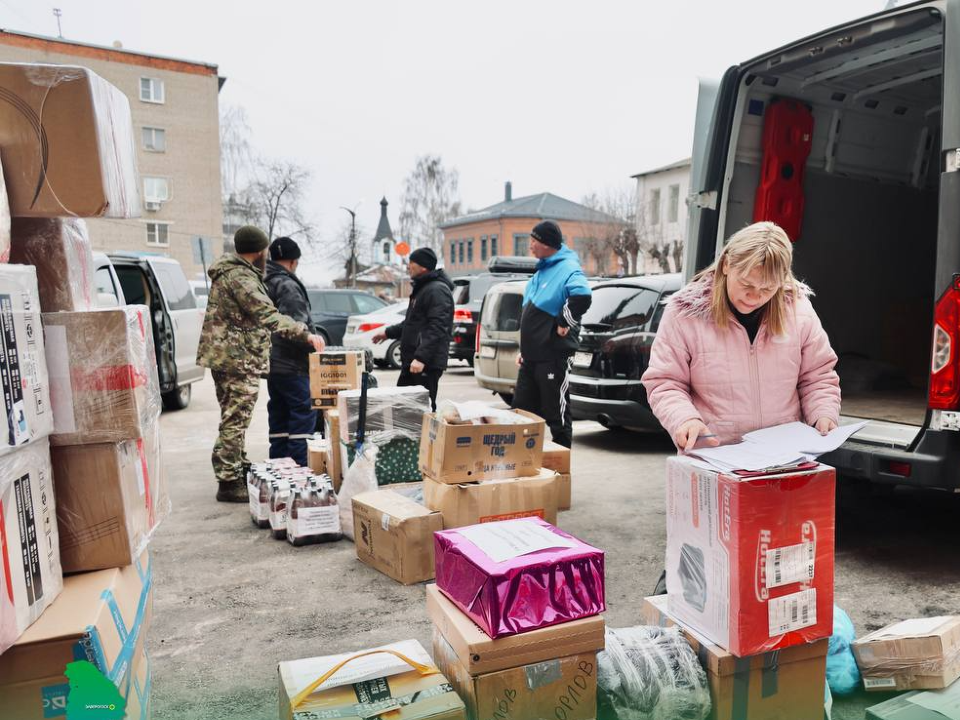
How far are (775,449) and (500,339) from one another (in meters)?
6.41

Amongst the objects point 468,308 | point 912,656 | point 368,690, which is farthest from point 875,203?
point 468,308

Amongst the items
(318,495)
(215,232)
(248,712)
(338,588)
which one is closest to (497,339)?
(318,495)

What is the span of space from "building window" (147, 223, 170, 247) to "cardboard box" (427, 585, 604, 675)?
44512mm

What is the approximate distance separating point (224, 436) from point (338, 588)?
1955 millimetres

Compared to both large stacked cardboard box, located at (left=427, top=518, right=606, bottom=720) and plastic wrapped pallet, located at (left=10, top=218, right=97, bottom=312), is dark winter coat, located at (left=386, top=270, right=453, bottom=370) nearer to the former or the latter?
large stacked cardboard box, located at (left=427, top=518, right=606, bottom=720)

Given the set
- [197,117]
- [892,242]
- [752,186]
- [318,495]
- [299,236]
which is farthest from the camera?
[197,117]

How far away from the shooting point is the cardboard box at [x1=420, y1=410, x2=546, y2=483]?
4.01m

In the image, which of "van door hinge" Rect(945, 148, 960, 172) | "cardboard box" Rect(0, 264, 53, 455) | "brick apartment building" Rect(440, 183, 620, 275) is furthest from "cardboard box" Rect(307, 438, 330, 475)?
"brick apartment building" Rect(440, 183, 620, 275)

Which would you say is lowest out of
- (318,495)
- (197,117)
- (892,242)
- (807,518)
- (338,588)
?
(338,588)

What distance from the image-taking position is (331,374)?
5.48 m

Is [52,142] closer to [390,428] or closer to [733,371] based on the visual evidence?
[733,371]

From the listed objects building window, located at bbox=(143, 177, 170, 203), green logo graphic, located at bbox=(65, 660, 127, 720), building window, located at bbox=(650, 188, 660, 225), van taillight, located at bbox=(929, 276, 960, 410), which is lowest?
green logo graphic, located at bbox=(65, 660, 127, 720)

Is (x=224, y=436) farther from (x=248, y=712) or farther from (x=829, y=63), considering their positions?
(x=829, y=63)

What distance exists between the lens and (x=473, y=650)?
2.24 metres
